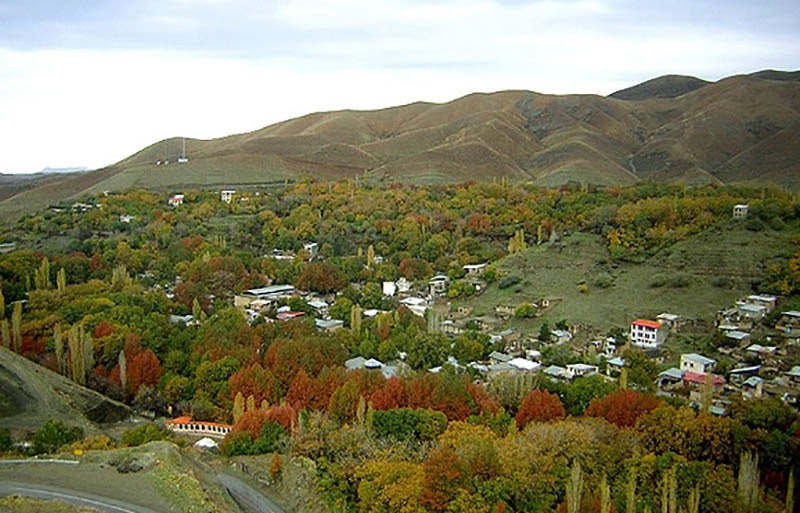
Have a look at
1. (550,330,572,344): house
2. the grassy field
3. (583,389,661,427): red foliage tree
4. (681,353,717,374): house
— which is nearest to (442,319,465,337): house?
the grassy field

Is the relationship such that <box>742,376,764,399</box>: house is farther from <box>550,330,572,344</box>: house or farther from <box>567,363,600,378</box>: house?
<box>550,330,572,344</box>: house

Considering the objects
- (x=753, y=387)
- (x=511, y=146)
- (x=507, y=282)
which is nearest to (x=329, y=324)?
(x=507, y=282)

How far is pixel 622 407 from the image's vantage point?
22891mm

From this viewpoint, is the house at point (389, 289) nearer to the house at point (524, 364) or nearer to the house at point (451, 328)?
the house at point (451, 328)

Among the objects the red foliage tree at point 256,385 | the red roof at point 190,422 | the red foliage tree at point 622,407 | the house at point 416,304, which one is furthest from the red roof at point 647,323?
the red roof at point 190,422

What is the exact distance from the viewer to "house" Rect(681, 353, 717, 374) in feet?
92.0

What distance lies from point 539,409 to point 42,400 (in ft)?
53.9

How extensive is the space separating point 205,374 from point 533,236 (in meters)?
30.2

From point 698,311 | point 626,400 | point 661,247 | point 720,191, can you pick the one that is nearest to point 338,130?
point 720,191

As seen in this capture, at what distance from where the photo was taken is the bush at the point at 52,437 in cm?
2102

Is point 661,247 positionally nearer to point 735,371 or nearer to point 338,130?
point 735,371

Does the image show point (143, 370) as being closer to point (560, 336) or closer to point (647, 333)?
point (560, 336)

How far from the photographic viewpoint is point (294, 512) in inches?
741

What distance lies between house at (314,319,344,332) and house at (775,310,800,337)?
64.5 ft
